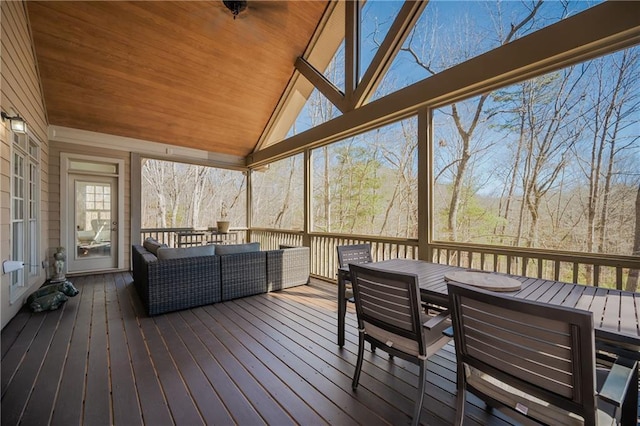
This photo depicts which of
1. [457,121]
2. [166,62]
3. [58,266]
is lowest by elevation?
[58,266]

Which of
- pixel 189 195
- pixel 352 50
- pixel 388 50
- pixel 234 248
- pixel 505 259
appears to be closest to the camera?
pixel 505 259

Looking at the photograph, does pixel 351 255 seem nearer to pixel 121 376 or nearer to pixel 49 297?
pixel 121 376

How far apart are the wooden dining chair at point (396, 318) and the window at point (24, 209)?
4.15 metres

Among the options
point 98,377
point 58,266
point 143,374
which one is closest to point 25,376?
point 98,377

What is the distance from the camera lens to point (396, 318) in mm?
1733

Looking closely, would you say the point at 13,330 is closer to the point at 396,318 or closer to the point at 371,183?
the point at 396,318

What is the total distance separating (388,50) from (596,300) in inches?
155

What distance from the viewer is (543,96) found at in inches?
131

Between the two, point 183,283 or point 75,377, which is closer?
point 75,377

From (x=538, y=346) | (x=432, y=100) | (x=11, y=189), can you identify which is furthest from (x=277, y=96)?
(x=538, y=346)

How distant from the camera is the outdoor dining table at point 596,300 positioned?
48.2 inches

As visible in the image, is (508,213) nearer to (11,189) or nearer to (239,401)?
(239,401)

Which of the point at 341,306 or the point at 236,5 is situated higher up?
the point at 236,5

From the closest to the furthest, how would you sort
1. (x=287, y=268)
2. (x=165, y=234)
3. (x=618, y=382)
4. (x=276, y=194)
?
1. (x=618, y=382)
2. (x=287, y=268)
3. (x=165, y=234)
4. (x=276, y=194)
